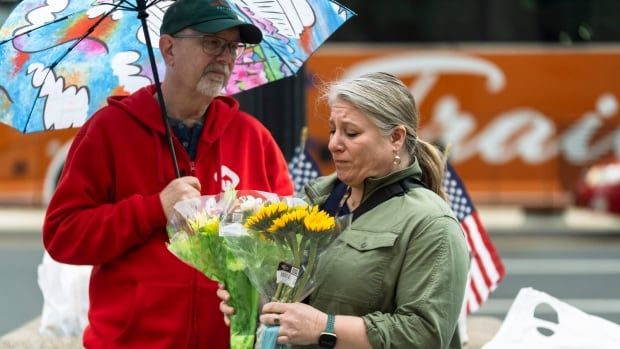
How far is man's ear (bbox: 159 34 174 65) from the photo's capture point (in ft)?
13.0

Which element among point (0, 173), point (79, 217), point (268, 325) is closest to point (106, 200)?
point (79, 217)

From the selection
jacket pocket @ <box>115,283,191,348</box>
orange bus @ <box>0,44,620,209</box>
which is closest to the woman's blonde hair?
jacket pocket @ <box>115,283,191,348</box>

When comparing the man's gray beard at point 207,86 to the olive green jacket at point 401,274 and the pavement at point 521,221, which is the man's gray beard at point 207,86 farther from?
the pavement at point 521,221

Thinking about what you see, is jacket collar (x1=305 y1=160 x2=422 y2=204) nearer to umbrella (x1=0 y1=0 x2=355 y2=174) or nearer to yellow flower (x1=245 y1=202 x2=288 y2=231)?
yellow flower (x1=245 y1=202 x2=288 y2=231)

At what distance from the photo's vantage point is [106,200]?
3.91 metres

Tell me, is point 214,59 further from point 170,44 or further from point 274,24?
point 274,24

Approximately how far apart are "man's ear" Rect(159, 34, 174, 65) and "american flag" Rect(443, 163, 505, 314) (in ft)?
9.75

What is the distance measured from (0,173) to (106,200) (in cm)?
1473

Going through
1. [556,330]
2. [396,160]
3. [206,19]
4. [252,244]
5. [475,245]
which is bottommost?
[475,245]

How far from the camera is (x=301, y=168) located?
670cm

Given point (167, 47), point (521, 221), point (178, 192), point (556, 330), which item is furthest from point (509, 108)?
point (178, 192)

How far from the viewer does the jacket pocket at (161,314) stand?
386 cm

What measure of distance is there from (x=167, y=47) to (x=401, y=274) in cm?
116

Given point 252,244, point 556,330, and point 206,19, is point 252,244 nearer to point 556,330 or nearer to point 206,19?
point 206,19
